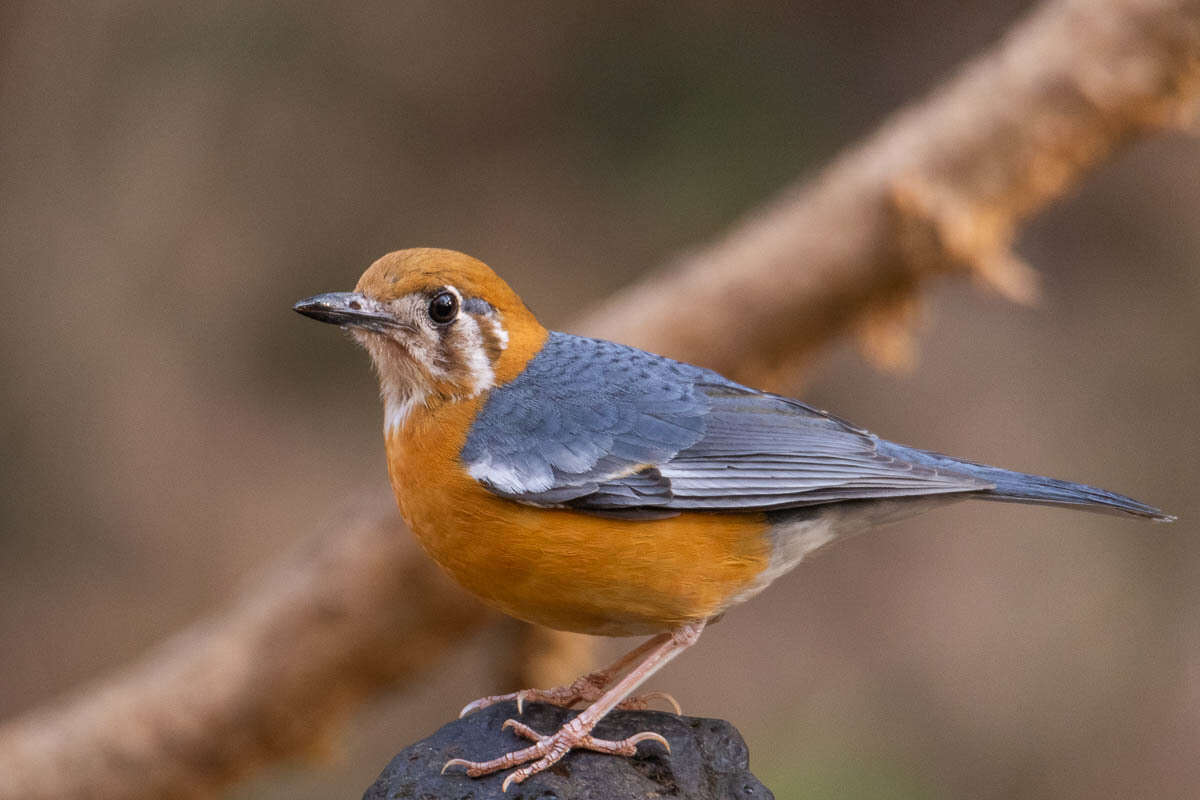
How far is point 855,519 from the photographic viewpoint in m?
4.37

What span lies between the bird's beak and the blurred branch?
2.64 m

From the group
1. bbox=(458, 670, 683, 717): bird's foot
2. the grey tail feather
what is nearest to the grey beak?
bbox=(458, 670, 683, 717): bird's foot

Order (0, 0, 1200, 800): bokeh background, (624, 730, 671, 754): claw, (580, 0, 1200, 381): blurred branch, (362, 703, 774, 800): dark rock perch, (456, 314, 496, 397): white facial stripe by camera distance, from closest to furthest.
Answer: (362, 703, 774, 800): dark rock perch → (624, 730, 671, 754): claw → (456, 314, 496, 397): white facial stripe → (580, 0, 1200, 381): blurred branch → (0, 0, 1200, 800): bokeh background

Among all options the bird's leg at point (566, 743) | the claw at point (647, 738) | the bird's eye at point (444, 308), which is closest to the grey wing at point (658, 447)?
the bird's eye at point (444, 308)

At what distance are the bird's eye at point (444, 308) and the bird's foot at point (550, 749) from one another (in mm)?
1361

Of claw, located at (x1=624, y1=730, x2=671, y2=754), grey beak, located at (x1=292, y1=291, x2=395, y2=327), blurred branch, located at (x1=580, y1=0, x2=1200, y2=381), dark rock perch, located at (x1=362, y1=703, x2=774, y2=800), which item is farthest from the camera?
blurred branch, located at (x1=580, y1=0, x2=1200, y2=381)

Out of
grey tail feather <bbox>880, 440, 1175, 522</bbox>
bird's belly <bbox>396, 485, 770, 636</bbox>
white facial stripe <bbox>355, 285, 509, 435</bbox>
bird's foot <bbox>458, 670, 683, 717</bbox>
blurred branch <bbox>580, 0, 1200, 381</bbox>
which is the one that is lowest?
bird's foot <bbox>458, 670, 683, 717</bbox>

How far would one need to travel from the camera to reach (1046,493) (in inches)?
163

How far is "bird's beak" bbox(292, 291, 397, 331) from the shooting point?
4.08m

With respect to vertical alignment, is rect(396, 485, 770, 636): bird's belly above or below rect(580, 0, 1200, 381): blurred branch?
below

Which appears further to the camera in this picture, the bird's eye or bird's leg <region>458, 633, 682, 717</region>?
bird's leg <region>458, 633, 682, 717</region>

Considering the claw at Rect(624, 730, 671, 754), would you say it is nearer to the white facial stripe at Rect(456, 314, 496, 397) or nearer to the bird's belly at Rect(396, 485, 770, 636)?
the bird's belly at Rect(396, 485, 770, 636)

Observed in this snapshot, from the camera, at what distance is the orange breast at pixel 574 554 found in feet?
13.1

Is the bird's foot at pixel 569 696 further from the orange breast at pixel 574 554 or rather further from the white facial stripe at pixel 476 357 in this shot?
the white facial stripe at pixel 476 357
